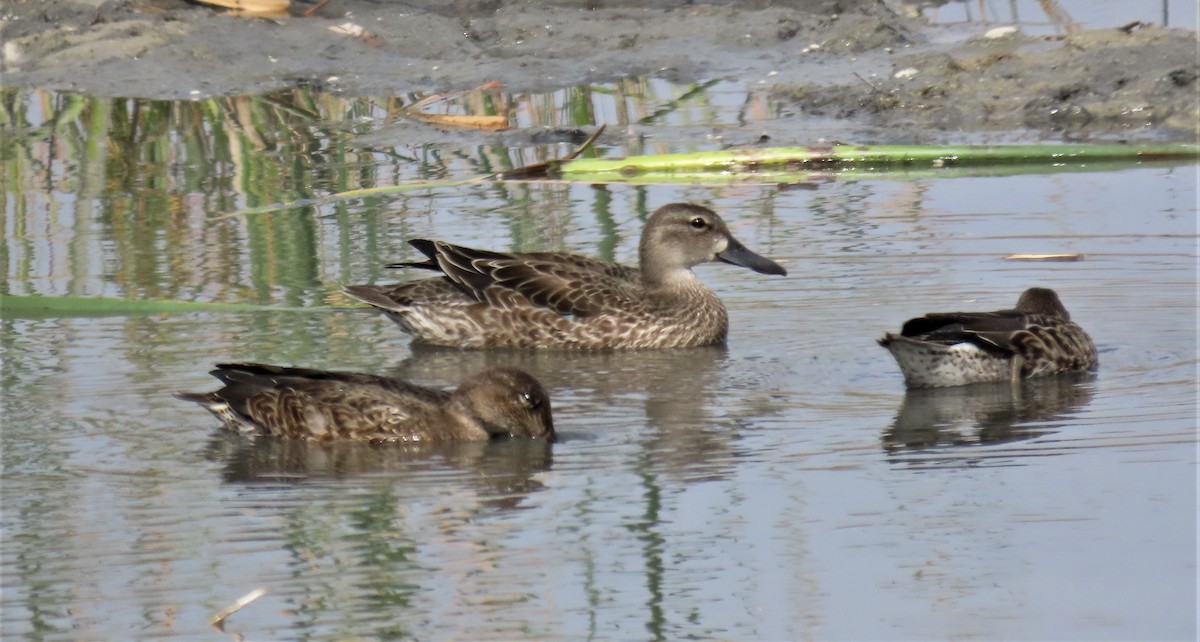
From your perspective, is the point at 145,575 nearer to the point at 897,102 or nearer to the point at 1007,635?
the point at 1007,635

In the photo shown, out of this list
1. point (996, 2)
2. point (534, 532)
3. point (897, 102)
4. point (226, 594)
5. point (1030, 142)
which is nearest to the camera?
point (226, 594)

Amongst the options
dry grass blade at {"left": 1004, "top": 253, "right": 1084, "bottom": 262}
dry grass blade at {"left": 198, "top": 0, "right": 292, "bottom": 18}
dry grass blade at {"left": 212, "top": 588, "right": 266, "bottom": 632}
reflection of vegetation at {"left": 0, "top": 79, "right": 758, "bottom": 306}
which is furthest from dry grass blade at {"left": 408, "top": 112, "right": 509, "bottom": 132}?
dry grass blade at {"left": 212, "top": 588, "right": 266, "bottom": 632}

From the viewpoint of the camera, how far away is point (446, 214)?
11258 mm

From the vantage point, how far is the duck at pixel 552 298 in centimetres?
959

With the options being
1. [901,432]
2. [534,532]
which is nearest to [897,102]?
[901,432]

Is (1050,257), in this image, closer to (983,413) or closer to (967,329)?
(967,329)

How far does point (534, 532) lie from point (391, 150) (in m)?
7.27

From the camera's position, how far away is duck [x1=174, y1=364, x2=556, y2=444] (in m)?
7.29

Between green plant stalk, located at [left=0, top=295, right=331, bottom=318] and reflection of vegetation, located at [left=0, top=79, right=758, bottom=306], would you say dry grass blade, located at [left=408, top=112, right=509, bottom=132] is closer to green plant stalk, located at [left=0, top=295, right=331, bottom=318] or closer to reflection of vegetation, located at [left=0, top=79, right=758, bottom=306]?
reflection of vegetation, located at [left=0, top=79, right=758, bottom=306]

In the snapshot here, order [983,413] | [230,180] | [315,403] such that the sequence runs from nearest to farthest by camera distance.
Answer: [315,403] → [983,413] → [230,180]

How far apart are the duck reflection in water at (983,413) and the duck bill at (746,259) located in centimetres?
160

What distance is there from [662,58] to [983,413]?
7876mm

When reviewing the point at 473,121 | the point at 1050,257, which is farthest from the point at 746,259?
the point at 473,121

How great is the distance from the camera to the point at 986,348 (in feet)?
26.6
